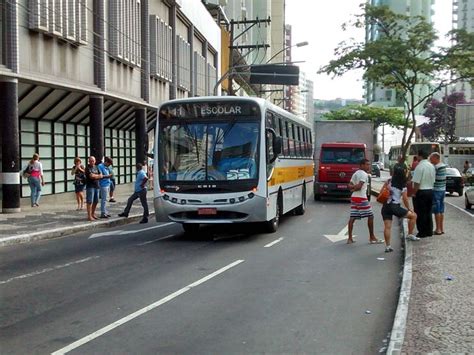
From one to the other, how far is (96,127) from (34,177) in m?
5.09

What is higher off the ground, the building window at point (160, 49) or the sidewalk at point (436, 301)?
the building window at point (160, 49)

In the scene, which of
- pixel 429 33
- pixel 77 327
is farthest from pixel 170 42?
pixel 77 327

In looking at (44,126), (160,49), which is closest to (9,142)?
(44,126)

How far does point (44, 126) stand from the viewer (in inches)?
972

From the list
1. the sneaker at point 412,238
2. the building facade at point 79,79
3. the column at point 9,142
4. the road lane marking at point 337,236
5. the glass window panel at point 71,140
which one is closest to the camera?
the sneaker at point 412,238

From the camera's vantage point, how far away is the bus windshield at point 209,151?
1405 cm

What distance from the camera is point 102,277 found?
9844 millimetres

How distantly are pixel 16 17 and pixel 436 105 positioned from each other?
7733 cm

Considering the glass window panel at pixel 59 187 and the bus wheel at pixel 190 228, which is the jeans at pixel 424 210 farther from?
the glass window panel at pixel 59 187

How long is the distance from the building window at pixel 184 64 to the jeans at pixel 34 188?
68.2ft

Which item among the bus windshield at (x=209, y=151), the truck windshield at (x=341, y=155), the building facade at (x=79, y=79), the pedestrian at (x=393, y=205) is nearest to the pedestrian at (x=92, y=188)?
the building facade at (x=79, y=79)

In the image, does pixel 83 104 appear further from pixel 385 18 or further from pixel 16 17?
pixel 385 18

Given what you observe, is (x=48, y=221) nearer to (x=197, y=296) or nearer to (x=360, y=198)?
(x=360, y=198)

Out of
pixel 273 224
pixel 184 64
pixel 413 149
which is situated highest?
pixel 184 64
